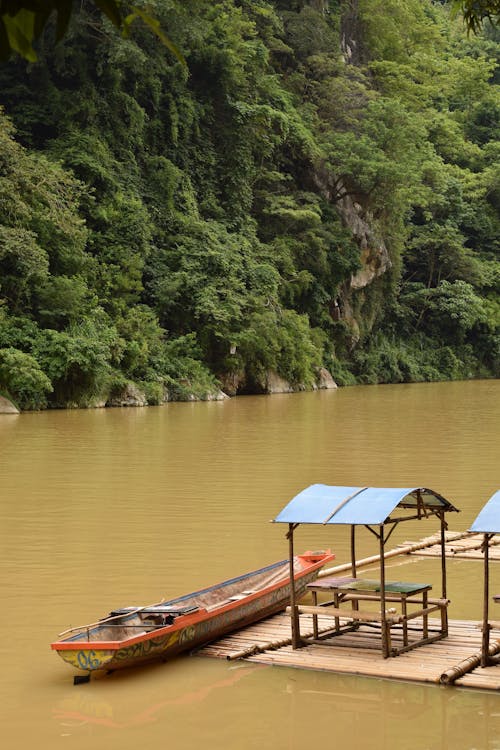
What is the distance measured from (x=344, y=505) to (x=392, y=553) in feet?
Answer: 10.1

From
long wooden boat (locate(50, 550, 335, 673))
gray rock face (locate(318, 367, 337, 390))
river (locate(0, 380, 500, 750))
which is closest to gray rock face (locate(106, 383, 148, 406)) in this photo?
river (locate(0, 380, 500, 750))

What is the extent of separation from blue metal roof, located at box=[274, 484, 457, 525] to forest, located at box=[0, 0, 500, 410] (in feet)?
64.4

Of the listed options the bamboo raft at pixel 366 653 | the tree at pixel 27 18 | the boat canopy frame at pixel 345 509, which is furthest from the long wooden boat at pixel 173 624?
the tree at pixel 27 18

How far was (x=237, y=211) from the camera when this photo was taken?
40.1 metres

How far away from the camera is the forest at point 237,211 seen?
2973cm

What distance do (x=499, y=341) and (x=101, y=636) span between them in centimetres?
4805

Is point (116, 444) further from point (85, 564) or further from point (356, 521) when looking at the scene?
point (356, 521)

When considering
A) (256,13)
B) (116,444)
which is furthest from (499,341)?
(116,444)

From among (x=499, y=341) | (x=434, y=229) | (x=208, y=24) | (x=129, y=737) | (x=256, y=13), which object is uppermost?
(x=256, y=13)

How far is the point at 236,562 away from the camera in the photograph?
32.5 ft

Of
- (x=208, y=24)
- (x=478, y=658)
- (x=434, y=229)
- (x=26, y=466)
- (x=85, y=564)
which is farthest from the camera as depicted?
(x=434, y=229)

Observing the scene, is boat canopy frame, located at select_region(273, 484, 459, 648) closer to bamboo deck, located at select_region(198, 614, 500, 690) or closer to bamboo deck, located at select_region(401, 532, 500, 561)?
bamboo deck, located at select_region(198, 614, 500, 690)

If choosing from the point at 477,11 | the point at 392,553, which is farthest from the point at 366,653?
the point at 477,11

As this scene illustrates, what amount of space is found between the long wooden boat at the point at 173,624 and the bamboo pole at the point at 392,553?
34.2 inches
